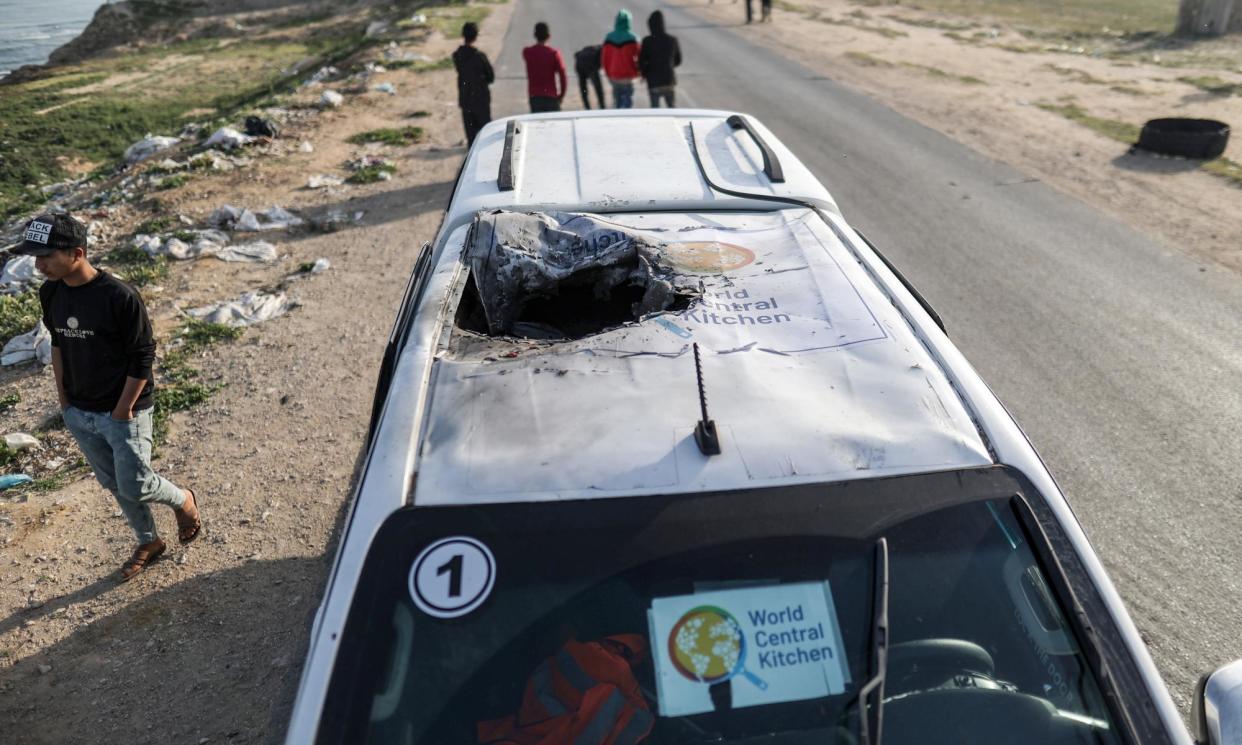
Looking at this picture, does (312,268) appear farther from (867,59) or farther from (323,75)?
(867,59)

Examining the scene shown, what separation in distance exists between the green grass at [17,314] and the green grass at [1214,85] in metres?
18.5

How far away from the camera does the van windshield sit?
6.45 ft

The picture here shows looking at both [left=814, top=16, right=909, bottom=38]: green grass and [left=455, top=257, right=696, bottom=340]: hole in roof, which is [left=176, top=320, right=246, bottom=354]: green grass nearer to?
[left=455, top=257, right=696, bottom=340]: hole in roof

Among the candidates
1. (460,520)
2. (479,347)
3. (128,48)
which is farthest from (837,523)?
(128,48)

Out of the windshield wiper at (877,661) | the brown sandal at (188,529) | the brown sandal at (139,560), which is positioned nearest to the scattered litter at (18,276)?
the brown sandal at (188,529)

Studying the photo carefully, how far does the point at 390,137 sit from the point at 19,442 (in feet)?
28.1

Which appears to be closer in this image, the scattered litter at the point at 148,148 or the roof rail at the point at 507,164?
the roof rail at the point at 507,164

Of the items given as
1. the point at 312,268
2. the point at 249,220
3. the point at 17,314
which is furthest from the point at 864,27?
the point at 17,314

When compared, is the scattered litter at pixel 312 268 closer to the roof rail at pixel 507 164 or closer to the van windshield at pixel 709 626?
the roof rail at pixel 507 164

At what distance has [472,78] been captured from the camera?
10891 millimetres

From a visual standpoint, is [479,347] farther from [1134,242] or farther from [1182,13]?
[1182,13]

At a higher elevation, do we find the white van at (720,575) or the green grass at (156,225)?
the white van at (720,575)

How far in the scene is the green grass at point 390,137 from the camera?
1316 centimetres

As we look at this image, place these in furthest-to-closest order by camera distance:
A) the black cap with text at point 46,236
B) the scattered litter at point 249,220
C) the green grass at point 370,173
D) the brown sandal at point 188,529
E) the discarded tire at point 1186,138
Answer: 1. the discarded tire at point 1186,138
2. the green grass at point 370,173
3. the scattered litter at point 249,220
4. the brown sandal at point 188,529
5. the black cap with text at point 46,236
